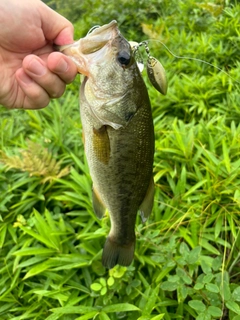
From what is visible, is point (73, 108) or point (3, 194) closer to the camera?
point (3, 194)

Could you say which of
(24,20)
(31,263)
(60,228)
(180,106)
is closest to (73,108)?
(180,106)

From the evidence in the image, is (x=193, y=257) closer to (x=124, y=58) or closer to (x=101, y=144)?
(x=101, y=144)

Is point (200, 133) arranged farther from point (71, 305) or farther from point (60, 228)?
point (71, 305)

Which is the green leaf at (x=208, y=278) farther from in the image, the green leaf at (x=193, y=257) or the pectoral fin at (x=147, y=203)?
the pectoral fin at (x=147, y=203)

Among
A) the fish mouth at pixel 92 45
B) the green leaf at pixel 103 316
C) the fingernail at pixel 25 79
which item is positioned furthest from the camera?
the green leaf at pixel 103 316

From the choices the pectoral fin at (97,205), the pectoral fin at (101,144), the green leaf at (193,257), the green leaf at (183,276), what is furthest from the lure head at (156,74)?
the green leaf at (183,276)
